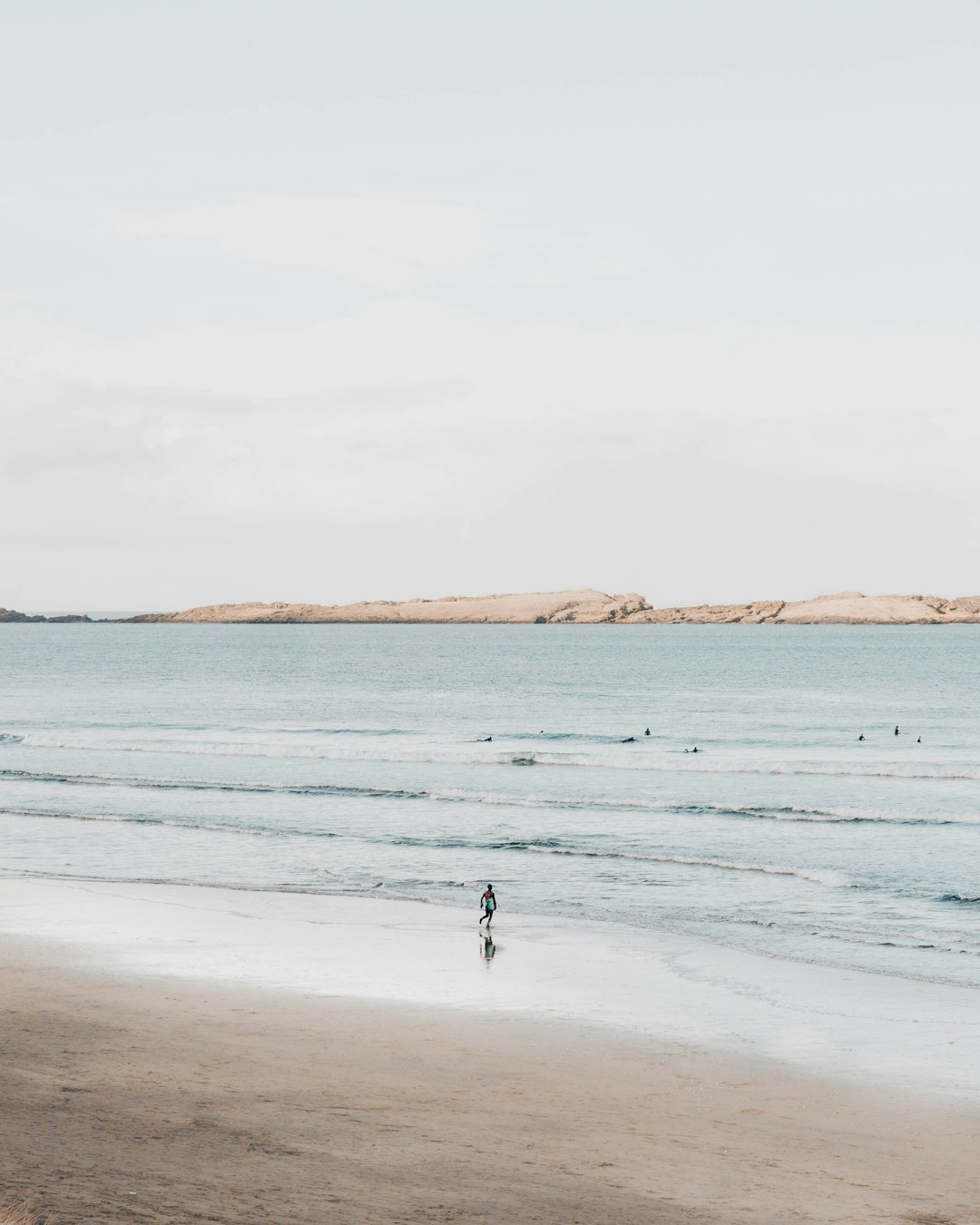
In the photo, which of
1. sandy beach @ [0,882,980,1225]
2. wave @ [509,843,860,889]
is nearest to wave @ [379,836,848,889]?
wave @ [509,843,860,889]

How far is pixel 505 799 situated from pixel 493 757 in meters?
12.4

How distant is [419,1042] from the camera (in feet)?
57.0

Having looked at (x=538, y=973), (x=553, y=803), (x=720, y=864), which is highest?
(x=553, y=803)

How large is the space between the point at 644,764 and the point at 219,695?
49498 mm

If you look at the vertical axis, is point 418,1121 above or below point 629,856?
above

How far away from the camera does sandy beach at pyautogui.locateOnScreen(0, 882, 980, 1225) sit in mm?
11625

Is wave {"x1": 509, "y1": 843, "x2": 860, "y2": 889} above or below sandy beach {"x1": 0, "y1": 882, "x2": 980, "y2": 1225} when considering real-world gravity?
below

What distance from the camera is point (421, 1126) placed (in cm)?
1390

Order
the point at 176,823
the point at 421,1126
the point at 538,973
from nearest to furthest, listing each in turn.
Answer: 1. the point at 421,1126
2. the point at 538,973
3. the point at 176,823

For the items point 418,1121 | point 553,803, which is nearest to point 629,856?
point 553,803

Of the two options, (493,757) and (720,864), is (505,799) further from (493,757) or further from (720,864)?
(720,864)

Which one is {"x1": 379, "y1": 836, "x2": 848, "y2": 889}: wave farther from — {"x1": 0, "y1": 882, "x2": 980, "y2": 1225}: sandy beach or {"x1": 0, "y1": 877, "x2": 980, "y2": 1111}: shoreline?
{"x1": 0, "y1": 882, "x2": 980, "y2": 1225}: sandy beach

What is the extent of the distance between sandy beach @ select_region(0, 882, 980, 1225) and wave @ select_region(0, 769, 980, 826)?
22136 millimetres

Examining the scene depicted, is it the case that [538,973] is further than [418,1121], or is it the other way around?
[538,973]
